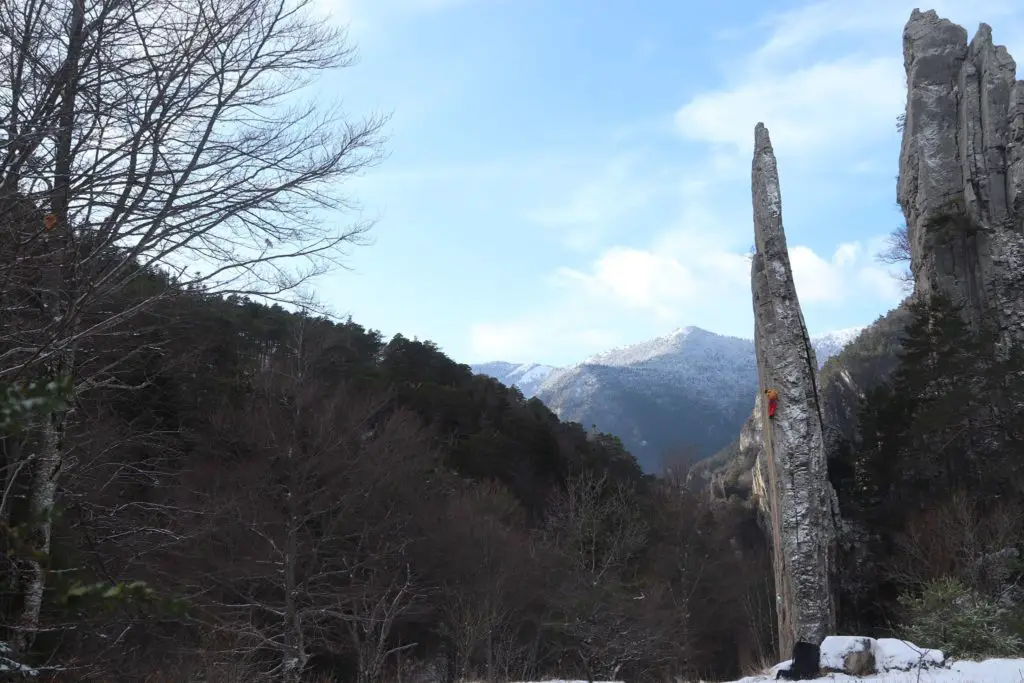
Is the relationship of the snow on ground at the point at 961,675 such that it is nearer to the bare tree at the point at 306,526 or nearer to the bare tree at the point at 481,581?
the bare tree at the point at 306,526

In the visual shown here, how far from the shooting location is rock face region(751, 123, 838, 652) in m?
17.3

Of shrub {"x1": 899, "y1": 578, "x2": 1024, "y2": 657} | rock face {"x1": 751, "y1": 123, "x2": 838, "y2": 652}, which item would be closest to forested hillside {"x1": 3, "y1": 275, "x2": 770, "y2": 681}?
rock face {"x1": 751, "y1": 123, "x2": 838, "y2": 652}

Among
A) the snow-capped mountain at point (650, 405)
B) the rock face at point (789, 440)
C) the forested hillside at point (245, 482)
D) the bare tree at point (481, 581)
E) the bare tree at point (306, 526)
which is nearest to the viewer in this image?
the forested hillside at point (245, 482)

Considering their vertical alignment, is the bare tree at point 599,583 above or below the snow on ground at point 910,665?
below

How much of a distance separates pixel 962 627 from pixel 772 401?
7.06m

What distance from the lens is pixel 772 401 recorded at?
18.4 metres

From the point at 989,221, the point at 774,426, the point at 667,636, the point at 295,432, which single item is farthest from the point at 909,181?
the point at 295,432

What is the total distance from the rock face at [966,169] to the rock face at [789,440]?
9.14m

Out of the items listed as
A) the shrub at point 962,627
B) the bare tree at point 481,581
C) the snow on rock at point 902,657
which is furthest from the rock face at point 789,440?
the bare tree at point 481,581

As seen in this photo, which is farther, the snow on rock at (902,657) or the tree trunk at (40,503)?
the snow on rock at (902,657)

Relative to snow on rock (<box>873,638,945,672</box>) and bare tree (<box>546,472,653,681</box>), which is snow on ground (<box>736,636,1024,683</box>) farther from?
bare tree (<box>546,472,653,681</box>)

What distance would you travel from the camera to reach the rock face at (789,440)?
17.3 meters

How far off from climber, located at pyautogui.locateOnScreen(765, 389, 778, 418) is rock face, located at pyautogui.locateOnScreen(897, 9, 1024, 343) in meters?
10.4

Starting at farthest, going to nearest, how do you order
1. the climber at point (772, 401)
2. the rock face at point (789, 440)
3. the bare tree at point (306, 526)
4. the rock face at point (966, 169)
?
the rock face at point (966, 169), the climber at point (772, 401), the bare tree at point (306, 526), the rock face at point (789, 440)
